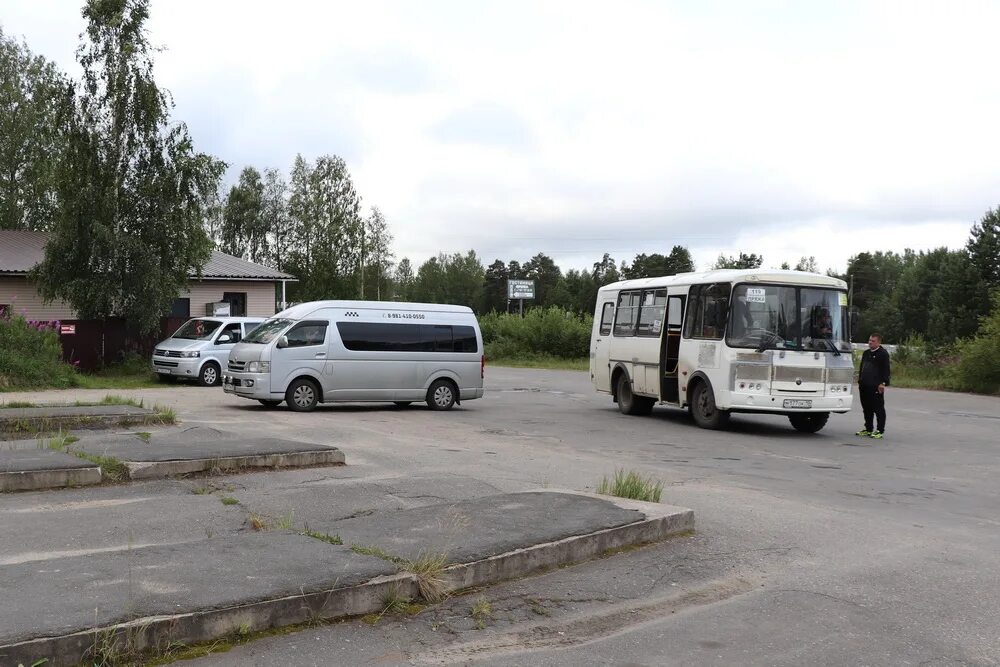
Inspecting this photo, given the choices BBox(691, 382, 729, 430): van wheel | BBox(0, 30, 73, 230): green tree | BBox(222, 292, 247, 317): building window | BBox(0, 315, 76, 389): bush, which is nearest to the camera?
BBox(691, 382, 729, 430): van wheel

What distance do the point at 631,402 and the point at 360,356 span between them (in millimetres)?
6033

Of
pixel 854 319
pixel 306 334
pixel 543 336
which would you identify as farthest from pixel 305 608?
pixel 543 336

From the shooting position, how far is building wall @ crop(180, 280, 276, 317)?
39.6m

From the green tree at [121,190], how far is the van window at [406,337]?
10.6 m

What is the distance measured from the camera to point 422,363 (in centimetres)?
2008

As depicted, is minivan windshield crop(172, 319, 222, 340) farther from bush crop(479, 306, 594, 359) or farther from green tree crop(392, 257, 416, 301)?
green tree crop(392, 257, 416, 301)

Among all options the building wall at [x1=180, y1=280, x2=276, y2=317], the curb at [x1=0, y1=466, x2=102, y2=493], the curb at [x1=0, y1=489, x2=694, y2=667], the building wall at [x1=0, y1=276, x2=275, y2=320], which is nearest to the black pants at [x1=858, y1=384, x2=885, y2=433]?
the curb at [x1=0, y1=489, x2=694, y2=667]

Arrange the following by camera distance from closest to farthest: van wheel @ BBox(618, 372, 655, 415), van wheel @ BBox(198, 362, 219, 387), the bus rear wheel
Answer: the bus rear wheel
van wheel @ BBox(618, 372, 655, 415)
van wheel @ BBox(198, 362, 219, 387)

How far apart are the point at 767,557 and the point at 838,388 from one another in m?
10.8

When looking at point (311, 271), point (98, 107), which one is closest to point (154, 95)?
point (98, 107)

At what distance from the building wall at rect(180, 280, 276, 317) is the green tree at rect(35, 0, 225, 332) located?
11.2m

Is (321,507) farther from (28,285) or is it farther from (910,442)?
(28,285)

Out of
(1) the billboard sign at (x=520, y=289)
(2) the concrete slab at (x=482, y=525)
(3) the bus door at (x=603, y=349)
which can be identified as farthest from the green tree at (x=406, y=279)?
(2) the concrete slab at (x=482, y=525)

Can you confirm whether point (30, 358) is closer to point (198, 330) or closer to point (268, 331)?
point (198, 330)
